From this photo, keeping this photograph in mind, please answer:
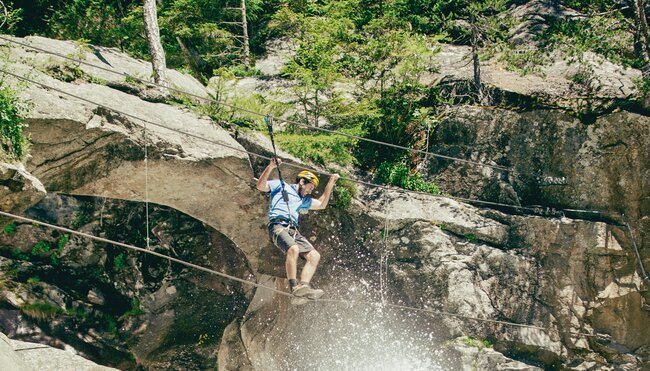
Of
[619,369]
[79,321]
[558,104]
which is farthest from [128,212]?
[619,369]

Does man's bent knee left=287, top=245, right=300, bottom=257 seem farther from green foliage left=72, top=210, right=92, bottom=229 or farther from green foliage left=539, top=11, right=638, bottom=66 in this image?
green foliage left=539, top=11, right=638, bottom=66

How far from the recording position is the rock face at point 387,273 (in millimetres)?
12469

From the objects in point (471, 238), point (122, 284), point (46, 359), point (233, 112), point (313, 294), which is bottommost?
point (122, 284)

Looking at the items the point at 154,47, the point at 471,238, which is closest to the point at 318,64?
the point at 154,47

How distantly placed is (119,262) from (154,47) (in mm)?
5058

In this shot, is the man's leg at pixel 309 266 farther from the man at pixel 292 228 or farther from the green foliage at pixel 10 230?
the green foliage at pixel 10 230

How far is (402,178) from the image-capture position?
45.4 ft

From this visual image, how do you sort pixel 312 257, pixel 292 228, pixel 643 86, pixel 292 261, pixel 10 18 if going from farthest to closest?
pixel 643 86 → pixel 10 18 → pixel 292 228 → pixel 312 257 → pixel 292 261

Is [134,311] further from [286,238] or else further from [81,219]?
[286,238]

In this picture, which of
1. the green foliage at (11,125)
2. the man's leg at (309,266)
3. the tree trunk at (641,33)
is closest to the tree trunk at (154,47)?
the green foliage at (11,125)

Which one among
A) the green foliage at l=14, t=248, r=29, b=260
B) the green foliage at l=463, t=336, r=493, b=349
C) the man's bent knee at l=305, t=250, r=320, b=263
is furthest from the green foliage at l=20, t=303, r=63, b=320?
the green foliage at l=463, t=336, r=493, b=349

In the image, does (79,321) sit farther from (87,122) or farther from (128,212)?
(87,122)

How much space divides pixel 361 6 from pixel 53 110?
9.89 m

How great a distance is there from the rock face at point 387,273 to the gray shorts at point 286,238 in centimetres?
215
